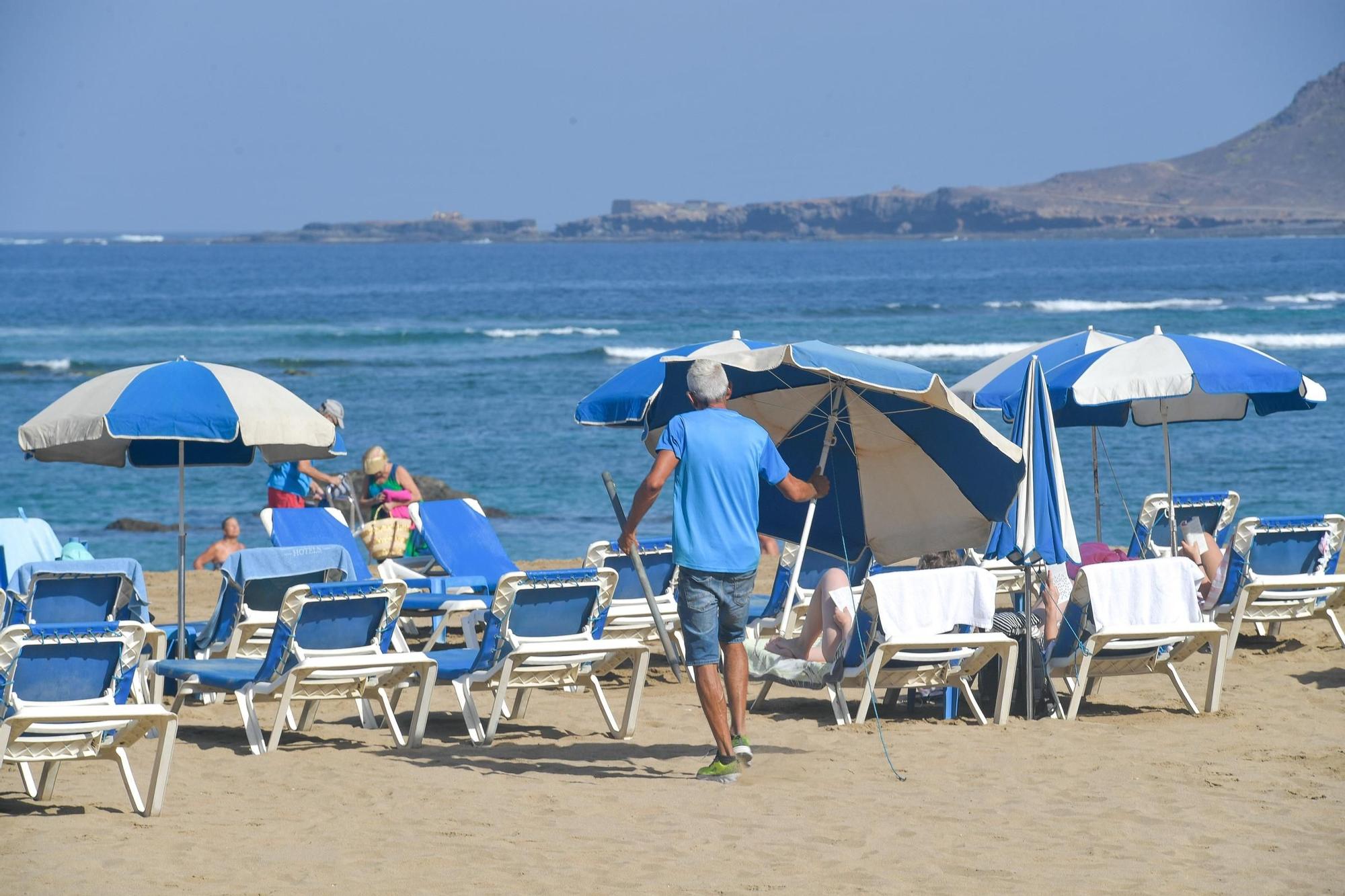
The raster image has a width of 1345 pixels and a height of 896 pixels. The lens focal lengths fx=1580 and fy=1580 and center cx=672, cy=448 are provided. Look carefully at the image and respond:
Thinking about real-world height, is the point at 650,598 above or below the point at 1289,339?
above

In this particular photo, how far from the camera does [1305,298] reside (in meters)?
60.4

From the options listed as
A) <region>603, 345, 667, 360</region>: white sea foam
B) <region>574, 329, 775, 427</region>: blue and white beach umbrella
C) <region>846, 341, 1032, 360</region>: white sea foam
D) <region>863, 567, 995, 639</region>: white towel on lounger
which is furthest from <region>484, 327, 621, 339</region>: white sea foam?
<region>863, 567, 995, 639</region>: white towel on lounger

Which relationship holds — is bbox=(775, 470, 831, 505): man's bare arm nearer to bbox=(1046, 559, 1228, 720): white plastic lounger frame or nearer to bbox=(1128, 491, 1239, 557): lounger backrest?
bbox=(1046, 559, 1228, 720): white plastic lounger frame

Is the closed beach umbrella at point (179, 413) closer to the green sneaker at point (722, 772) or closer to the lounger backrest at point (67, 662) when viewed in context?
the lounger backrest at point (67, 662)

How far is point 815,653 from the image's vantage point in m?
6.97

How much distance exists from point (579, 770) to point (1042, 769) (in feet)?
5.91

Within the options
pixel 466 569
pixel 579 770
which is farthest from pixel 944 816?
pixel 466 569

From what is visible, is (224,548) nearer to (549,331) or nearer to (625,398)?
(625,398)

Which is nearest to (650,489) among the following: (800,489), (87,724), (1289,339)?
(800,489)

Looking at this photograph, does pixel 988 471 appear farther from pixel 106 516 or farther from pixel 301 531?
pixel 106 516

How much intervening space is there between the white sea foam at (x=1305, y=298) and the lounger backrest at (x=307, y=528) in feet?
178

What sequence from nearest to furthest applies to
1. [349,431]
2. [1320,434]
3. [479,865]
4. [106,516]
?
[479,865], [106,516], [1320,434], [349,431]

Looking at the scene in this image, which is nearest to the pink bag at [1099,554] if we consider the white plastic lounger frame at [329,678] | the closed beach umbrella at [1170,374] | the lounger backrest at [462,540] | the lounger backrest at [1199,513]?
the closed beach umbrella at [1170,374]

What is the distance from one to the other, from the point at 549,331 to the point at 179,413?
139 feet
